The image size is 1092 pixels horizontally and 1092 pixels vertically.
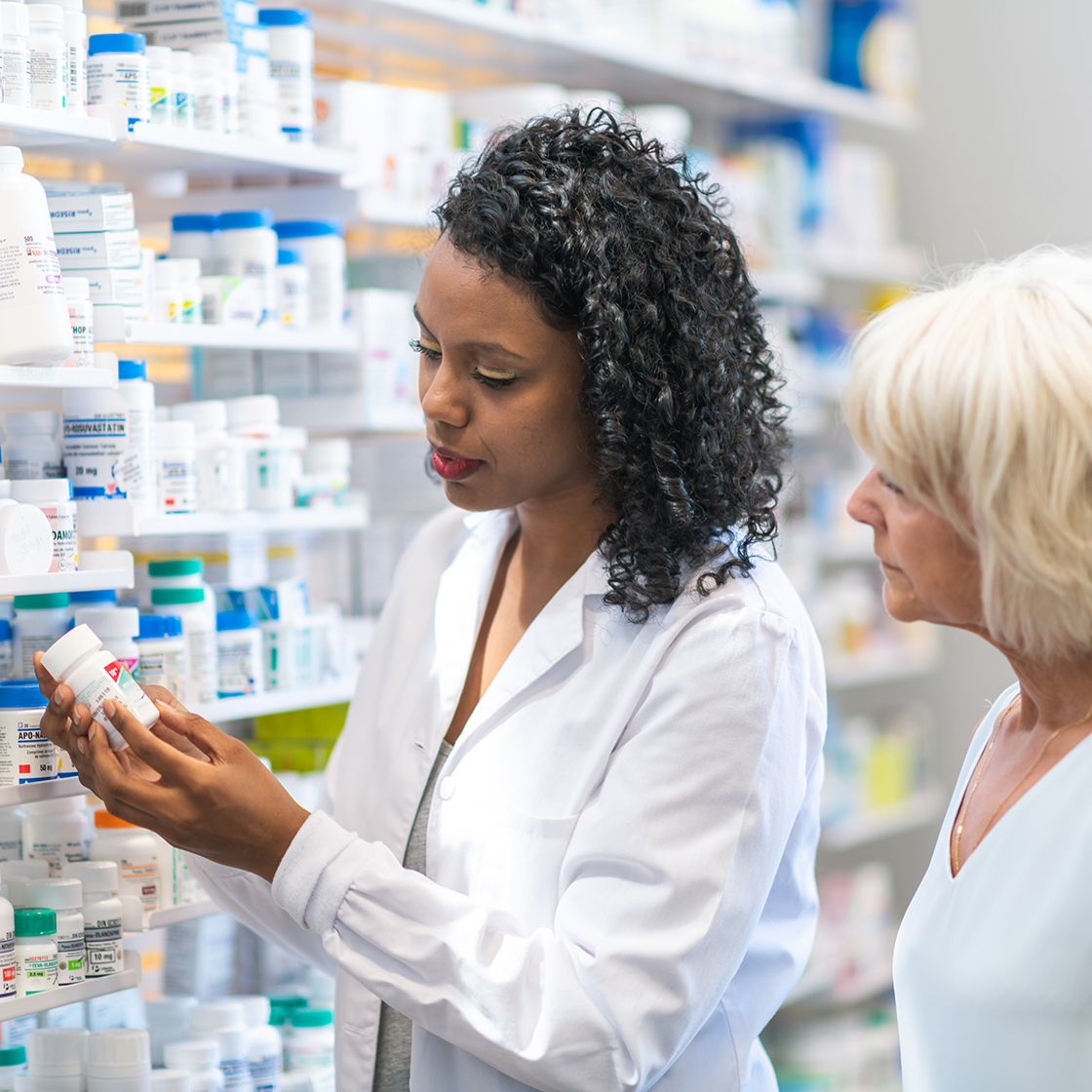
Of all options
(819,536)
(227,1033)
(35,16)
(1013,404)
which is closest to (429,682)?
(227,1033)

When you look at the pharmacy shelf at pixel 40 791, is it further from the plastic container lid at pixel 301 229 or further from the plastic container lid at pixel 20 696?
the plastic container lid at pixel 301 229

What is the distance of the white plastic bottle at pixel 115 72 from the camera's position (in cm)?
157

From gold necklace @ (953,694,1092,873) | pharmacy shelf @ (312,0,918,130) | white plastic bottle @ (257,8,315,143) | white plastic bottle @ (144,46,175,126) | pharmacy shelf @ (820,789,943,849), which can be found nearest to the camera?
gold necklace @ (953,694,1092,873)

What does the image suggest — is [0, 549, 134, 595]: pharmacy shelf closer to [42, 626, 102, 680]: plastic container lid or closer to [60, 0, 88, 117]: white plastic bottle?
[42, 626, 102, 680]: plastic container lid

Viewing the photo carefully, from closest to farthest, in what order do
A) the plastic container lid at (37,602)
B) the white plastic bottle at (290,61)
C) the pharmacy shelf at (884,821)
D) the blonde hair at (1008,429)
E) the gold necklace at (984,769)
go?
the blonde hair at (1008,429) → the gold necklace at (984,769) → the plastic container lid at (37,602) → the white plastic bottle at (290,61) → the pharmacy shelf at (884,821)

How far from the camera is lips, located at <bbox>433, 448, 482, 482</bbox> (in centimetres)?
142

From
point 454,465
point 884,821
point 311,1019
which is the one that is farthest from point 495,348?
point 884,821

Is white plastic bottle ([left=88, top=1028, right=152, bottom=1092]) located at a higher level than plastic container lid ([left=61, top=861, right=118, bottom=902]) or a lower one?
lower

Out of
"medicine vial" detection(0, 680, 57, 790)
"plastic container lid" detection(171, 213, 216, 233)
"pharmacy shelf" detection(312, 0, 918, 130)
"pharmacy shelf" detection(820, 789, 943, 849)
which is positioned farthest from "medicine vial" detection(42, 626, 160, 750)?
"pharmacy shelf" detection(820, 789, 943, 849)

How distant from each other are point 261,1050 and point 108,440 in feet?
2.79

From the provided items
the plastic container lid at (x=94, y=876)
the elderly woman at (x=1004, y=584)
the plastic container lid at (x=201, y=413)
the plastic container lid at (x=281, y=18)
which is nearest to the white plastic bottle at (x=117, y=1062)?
the plastic container lid at (x=94, y=876)

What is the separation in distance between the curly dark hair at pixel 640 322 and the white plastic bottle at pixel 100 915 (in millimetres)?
691

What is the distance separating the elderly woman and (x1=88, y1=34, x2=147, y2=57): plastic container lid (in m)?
0.94

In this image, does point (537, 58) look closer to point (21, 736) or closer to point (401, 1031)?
point (21, 736)
